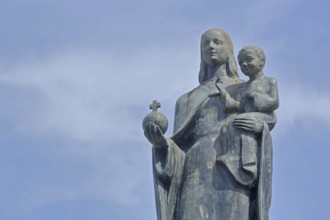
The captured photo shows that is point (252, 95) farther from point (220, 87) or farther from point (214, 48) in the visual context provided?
point (214, 48)

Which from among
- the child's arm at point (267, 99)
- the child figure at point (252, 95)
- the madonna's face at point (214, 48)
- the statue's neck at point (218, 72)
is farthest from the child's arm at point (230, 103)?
the madonna's face at point (214, 48)

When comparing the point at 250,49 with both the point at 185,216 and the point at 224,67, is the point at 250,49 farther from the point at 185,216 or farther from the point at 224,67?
the point at 185,216

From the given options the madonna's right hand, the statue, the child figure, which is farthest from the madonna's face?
the madonna's right hand

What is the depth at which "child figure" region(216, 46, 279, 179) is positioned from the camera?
77.2 ft

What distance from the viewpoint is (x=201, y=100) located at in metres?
24.6

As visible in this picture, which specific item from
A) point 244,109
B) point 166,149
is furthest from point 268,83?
point 166,149

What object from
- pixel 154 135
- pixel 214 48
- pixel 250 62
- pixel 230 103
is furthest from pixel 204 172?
pixel 214 48

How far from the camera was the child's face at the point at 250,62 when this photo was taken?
23991 mm

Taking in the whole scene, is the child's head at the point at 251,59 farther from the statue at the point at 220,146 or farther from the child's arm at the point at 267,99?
the child's arm at the point at 267,99

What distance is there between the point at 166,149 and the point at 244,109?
1494 millimetres

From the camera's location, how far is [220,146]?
23875 millimetres

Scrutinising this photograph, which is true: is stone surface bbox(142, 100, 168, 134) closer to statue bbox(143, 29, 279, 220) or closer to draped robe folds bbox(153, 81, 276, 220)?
statue bbox(143, 29, 279, 220)

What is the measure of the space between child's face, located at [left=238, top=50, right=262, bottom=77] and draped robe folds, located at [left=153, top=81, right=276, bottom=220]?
62 centimetres

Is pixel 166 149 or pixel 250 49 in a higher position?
pixel 250 49
